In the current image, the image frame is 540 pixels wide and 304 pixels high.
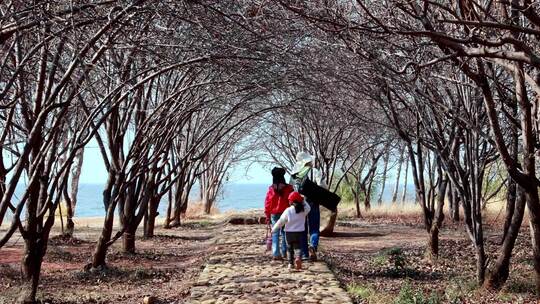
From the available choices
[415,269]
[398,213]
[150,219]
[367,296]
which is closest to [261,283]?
[367,296]

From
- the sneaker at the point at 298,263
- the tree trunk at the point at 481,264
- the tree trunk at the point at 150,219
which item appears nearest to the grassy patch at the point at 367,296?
the sneaker at the point at 298,263

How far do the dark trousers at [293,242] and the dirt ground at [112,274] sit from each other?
5.29ft

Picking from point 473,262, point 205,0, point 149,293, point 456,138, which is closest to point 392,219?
point 473,262

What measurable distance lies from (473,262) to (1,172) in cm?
910

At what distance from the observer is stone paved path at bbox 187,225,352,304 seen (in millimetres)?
8242

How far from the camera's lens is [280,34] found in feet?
30.4

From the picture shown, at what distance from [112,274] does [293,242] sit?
3.57 metres

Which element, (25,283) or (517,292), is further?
(517,292)

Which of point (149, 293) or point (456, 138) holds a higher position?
point (456, 138)

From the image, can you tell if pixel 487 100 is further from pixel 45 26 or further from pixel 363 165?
pixel 363 165

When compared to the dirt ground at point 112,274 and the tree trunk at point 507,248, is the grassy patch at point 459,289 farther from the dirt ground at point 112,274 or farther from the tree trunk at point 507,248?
the dirt ground at point 112,274

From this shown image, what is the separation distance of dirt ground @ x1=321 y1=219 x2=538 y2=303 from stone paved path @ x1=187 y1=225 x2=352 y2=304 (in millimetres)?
396

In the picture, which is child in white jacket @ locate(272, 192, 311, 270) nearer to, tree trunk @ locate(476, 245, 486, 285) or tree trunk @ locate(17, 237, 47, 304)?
tree trunk @ locate(476, 245, 486, 285)

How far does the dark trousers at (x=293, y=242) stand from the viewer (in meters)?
10.4
